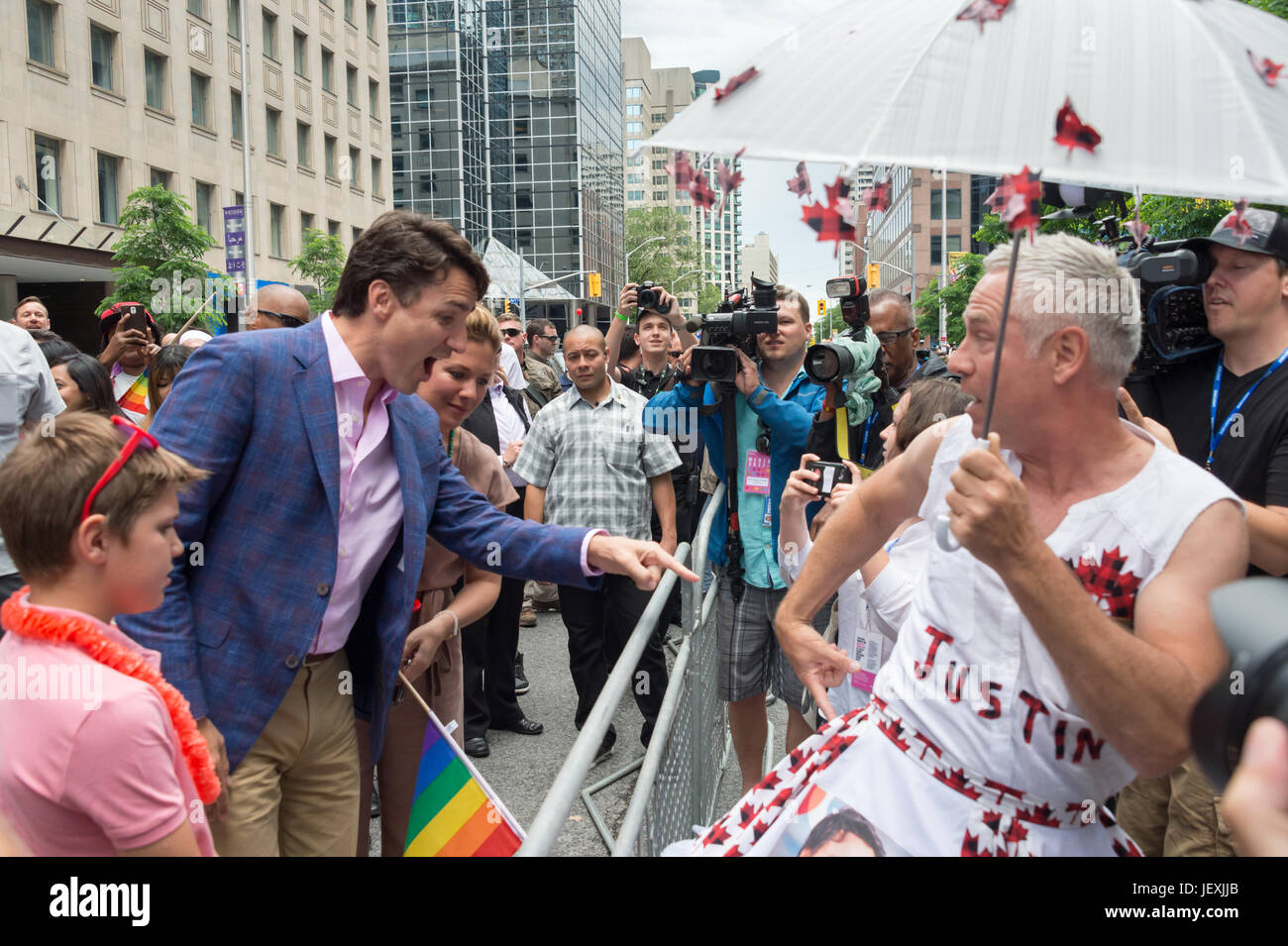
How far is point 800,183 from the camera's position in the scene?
188 centimetres

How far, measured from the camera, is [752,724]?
4180 millimetres

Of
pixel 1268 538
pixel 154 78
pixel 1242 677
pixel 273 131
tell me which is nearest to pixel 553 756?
pixel 1268 538

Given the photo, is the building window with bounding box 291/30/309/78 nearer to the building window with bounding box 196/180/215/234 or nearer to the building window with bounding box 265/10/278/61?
the building window with bounding box 265/10/278/61

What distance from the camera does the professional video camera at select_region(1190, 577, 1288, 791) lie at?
83cm

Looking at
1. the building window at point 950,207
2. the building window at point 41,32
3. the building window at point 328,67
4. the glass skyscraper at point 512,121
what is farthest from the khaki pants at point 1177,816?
the building window at point 950,207

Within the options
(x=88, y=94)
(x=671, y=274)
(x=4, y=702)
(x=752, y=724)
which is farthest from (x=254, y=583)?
(x=88, y=94)

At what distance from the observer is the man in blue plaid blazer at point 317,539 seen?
2.20 m

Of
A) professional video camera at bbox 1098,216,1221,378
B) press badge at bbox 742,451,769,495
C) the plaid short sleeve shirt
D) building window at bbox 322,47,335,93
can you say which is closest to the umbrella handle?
professional video camera at bbox 1098,216,1221,378

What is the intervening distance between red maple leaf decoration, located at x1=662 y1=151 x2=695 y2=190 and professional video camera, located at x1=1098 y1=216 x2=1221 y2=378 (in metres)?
1.64

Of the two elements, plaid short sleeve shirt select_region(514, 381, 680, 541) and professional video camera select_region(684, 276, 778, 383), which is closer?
professional video camera select_region(684, 276, 778, 383)

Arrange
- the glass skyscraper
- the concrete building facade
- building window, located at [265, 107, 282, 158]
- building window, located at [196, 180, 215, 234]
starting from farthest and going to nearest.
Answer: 1. the glass skyscraper
2. building window, located at [265, 107, 282, 158]
3. building window, located at [196, 180, 215, 234]
4. the concrete building facade

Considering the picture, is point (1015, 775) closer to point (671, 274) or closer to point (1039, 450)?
point (1039, 450)

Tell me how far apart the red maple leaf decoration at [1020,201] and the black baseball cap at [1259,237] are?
1.54 meters

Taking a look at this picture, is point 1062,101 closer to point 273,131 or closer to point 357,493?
point 357,493
